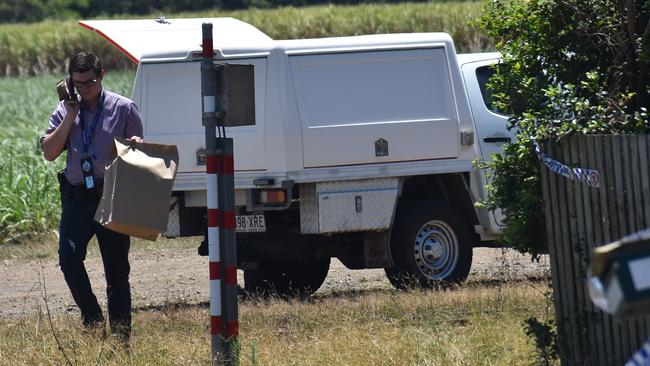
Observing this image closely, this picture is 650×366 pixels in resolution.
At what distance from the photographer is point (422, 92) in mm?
10109

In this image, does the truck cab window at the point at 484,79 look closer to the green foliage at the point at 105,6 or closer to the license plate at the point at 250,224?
the license plate at the point at 250,224

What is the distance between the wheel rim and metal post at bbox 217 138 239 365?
12.6 feet

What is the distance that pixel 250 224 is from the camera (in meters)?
10.0

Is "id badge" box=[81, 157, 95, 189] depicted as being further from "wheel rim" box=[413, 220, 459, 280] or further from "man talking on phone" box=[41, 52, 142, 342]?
"wheel rim" box=[413, 220, 459, 280]

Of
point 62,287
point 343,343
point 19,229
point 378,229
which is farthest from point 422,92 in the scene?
point 19,229

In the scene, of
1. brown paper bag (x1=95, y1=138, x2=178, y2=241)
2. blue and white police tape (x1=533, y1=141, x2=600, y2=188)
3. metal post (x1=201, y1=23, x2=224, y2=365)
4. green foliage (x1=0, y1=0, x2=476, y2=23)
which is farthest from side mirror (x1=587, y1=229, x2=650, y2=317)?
green foliage (x1=0, y1=0, x2=476, y2=23)

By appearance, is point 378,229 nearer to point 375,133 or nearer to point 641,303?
point 375,133

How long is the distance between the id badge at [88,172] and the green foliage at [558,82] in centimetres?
237

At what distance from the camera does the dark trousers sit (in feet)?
24.6

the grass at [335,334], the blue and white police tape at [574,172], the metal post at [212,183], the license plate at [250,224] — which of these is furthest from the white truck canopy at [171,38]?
the blue and white police tape at [574,172]

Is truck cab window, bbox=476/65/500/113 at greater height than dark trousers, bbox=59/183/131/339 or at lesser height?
greater

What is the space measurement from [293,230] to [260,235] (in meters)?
0.28

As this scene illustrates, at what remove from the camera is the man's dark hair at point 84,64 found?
7.49m

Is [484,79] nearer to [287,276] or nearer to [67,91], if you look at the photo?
[287,276]
